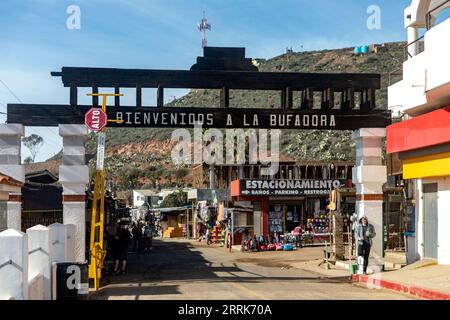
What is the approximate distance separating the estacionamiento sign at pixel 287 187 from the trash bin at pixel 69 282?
987 inches

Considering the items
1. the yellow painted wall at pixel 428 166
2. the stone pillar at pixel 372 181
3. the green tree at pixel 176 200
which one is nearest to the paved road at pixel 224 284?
the stone pillar at pixel 372 181

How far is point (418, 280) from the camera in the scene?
16.6m

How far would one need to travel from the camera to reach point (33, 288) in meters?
11.0

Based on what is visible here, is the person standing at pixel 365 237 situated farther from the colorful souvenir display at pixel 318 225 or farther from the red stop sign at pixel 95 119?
the colorful souvenir display at pixel 318 225

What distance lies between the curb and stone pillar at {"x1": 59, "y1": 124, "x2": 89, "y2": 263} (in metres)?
8.10

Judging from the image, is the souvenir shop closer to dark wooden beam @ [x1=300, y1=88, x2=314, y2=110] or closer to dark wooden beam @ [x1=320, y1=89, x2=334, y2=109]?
dark wooden beam @ [x1=320, y1=89, x2=334, y2=109]

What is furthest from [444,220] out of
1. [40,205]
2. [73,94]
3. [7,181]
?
[40,205]

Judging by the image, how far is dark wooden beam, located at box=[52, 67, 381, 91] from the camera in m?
19.5

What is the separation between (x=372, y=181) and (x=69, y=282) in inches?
426

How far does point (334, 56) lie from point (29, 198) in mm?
95885

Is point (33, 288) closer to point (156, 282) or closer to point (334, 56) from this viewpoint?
point (156, 282)

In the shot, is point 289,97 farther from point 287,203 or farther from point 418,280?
point 287,203

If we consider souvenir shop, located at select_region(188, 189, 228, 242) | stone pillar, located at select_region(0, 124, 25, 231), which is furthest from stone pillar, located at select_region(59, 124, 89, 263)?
souvenir shop, located at select_region(188, 189, 228, 242)

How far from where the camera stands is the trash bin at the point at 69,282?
13289 millimetres
